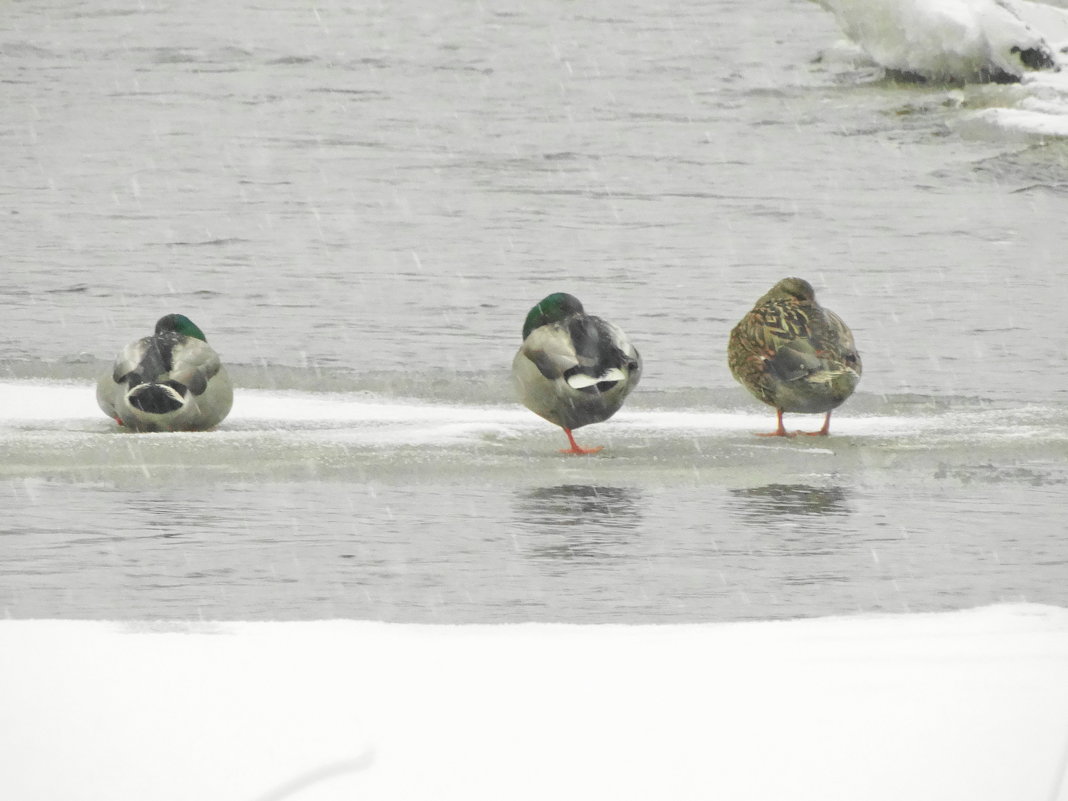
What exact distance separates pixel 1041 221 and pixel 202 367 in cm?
812

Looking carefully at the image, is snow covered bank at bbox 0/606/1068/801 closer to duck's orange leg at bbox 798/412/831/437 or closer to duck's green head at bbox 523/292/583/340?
duck's orange leg at bbox 798/412/831/437

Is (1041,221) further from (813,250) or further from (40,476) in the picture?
(40,476)

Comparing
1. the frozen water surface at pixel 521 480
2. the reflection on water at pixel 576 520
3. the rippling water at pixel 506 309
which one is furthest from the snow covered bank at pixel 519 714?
the reflection on water at pixel 576 520

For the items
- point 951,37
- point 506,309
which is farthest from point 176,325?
point 951,37

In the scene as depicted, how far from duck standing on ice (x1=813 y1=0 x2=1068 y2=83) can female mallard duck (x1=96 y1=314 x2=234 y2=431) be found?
15.0 metres

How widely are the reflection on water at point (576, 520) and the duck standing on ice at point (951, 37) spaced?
15.6 m

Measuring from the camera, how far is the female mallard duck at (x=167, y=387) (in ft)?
23.0

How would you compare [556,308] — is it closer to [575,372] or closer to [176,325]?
[575,372]

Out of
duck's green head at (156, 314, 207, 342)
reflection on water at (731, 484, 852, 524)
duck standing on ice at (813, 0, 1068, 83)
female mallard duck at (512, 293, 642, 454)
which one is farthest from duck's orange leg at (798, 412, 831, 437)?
duck standing on ice at (813, 0, 1068, 83)

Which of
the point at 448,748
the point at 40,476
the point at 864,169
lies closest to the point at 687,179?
the point at 864,169

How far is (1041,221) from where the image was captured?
44.2 feet

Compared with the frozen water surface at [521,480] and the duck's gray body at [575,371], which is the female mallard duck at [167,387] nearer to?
the frozen water surface at [521,480]

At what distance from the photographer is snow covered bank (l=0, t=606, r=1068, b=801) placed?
332 cm

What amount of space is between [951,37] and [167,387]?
51.3 feet
